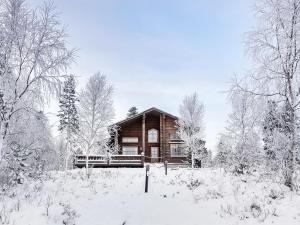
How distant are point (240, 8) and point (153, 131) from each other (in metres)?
30.8

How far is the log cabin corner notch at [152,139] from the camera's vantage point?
4275 centimetres

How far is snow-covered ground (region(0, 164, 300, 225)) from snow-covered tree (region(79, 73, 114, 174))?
12489mm

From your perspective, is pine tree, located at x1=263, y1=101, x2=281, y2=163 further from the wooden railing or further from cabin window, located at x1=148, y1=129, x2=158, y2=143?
cabin window, located at x1=148, y1=129, x2=158, y2=143

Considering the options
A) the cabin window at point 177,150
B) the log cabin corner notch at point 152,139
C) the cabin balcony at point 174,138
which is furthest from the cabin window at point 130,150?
the cabin balcony at point 174,138

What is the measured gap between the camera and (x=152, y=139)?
145ft

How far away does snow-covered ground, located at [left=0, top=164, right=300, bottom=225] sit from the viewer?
8.52 meters

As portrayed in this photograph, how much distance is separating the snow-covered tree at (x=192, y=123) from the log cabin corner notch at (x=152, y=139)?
417 cm

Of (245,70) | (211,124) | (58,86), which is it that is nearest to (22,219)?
(58,86)

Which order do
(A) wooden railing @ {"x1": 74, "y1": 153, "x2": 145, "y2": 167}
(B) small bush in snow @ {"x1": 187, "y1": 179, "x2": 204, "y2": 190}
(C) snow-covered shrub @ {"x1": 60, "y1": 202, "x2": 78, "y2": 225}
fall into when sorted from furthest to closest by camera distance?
(A) wooden railing @ {"x1": 74, "y1": 153, "x2": 145, "y2": 167}
(B) small bush in snow @ {"x1": 187, "y1": 179, "x2": 204, "y2": 190}
(C) snow-covered shrub @ {"x1": 60, "y1": 202, "x2": 78, "y2": 225}

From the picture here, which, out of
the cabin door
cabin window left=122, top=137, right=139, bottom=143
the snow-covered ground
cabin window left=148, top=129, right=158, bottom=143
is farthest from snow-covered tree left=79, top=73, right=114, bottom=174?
cabin window left=148, top=129, right=158, bottom=143

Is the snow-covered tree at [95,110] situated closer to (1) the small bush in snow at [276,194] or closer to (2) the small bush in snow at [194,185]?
(2) the small bush in snow at [194,185]

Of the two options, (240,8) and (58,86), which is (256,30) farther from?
(58,86)

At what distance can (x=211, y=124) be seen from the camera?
38750 millimetres

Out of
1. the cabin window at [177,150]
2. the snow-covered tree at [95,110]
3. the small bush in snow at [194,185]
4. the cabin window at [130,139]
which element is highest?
the snow-covered tree at [95,110]
